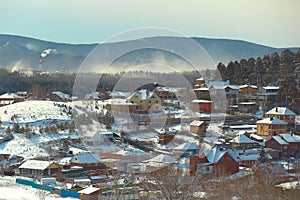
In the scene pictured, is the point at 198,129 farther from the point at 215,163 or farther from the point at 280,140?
the point at 215,163

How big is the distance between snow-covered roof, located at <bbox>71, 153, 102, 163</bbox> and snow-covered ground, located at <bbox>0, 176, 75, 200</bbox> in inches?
62.7

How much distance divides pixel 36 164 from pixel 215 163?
11.3ft

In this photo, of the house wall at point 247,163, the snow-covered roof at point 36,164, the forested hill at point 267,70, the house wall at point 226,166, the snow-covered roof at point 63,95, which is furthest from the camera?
the snow-covered roof at point 63,95

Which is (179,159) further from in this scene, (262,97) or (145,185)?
(262,97)

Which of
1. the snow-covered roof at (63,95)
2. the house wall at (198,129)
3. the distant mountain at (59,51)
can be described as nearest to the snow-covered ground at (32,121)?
the house wall at (198,129)

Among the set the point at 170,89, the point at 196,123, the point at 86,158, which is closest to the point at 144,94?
the point at 170,89

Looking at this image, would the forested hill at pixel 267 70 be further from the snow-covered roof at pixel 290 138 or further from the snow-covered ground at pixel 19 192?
the snow-covered ground at pixel 19 192

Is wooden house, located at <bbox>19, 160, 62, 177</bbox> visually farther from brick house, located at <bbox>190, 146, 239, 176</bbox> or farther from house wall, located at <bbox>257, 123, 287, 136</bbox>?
house wall, located at <bbox>257, 123, 287, 136</bbox>

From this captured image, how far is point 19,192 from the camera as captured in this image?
8.12m

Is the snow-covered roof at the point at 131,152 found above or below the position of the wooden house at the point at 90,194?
above

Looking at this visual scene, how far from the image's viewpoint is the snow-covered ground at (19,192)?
770 cm

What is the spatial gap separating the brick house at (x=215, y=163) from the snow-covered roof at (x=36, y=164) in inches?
110

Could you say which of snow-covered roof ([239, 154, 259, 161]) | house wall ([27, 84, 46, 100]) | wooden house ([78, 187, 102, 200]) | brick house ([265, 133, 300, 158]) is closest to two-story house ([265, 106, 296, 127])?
brick house ([265, 133, 300, 158])

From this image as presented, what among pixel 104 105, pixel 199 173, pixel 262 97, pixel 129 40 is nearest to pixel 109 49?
pixel 129 40
